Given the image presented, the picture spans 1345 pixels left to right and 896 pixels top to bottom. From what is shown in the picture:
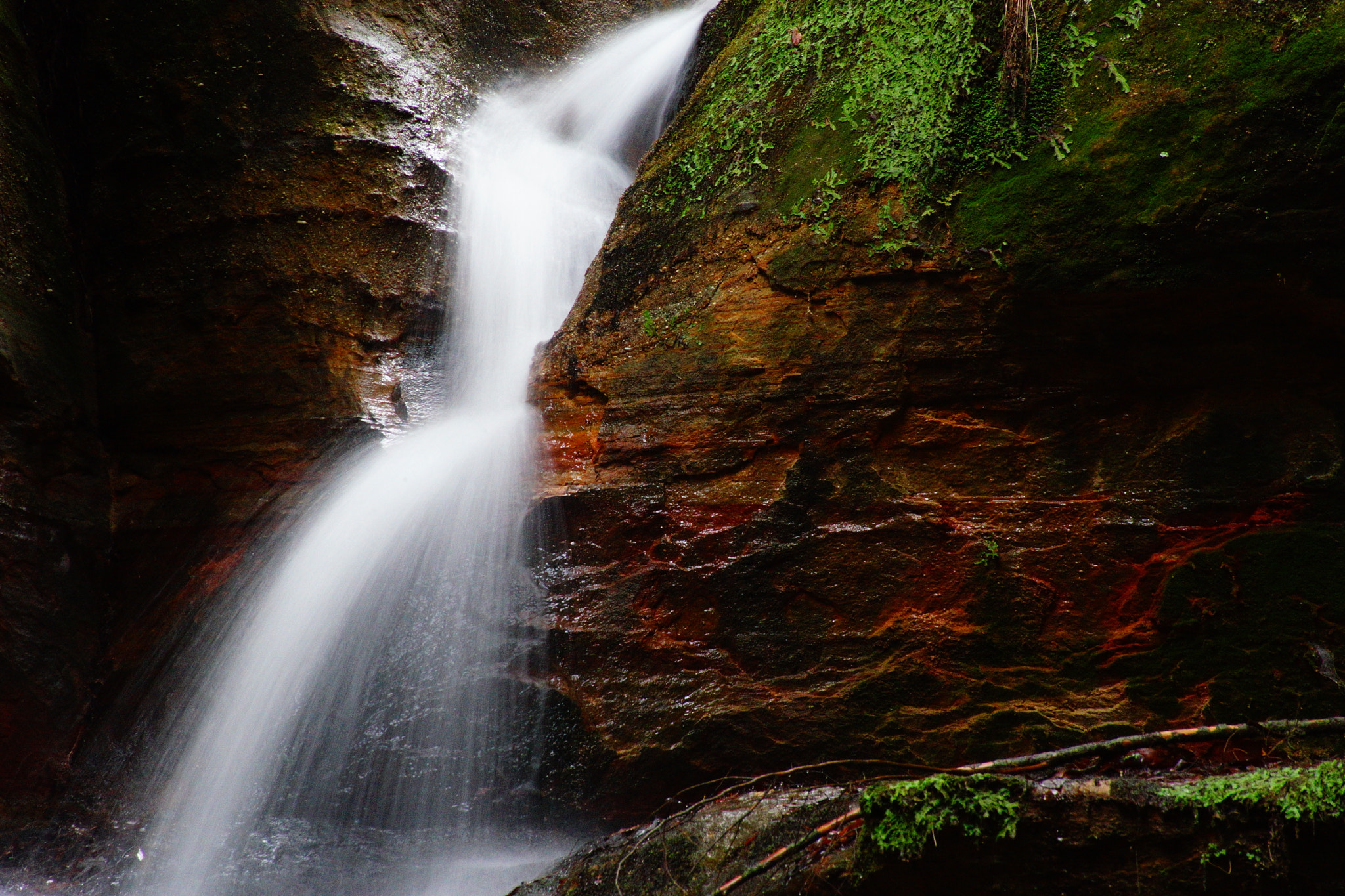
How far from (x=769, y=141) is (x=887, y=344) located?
159 centimetres

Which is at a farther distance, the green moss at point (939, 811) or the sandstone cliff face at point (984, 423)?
the sandstone cliff face at point (984, 423)

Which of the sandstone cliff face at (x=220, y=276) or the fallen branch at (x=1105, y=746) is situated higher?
the sandstone cliff face at (x=220, y=276)

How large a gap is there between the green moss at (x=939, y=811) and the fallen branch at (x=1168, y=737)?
0.23 m

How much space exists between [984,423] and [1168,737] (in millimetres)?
1574

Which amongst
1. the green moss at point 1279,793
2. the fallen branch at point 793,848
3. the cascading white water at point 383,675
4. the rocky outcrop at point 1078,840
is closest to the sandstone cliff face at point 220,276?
the cascading white water at point 383,675

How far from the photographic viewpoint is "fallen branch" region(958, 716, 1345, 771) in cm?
270

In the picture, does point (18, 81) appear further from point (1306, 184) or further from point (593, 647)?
point (1306, 184)

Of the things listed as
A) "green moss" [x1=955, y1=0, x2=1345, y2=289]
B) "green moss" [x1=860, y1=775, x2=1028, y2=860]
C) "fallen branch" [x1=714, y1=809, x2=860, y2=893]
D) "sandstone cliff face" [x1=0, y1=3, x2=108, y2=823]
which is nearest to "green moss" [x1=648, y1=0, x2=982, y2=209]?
"green moss" [x1=955, y1=0, x2=1345, y2=289]

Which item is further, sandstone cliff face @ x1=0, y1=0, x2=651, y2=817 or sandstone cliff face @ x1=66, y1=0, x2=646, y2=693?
sandstone cliff face @ x1=66, y1=0, x2=646, y2=693

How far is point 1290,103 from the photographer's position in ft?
10.1

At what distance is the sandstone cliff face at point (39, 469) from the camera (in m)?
4.66

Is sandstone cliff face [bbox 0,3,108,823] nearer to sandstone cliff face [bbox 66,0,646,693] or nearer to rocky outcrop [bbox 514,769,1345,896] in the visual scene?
sandstone cliff face [bbox 66,0,646,693]

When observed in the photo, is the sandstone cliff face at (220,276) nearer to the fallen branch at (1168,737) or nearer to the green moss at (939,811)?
the green moss at (939,811)

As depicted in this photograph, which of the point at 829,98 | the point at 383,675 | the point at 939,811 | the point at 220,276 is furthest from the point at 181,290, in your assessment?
the point at 939,811
